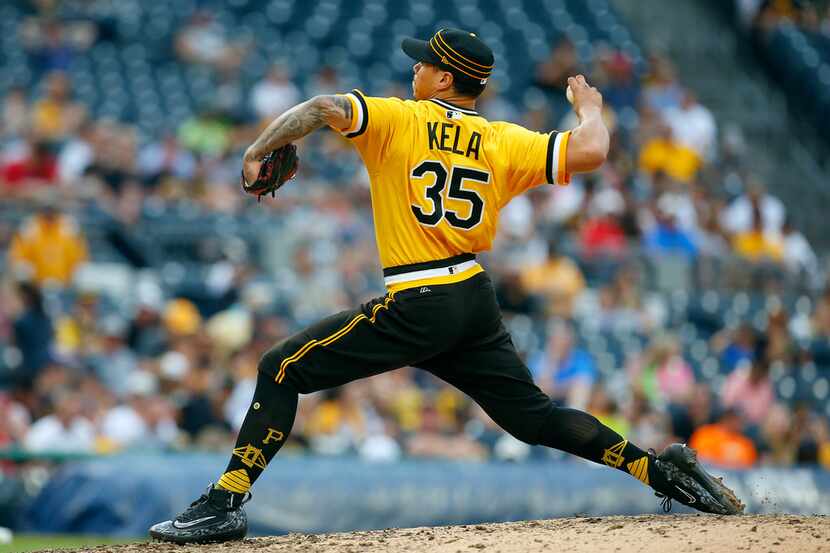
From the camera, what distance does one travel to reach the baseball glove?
5.29 m

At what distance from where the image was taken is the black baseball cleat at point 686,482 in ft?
18.6

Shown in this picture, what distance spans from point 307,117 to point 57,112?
8918 millimetres

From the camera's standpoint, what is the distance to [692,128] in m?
16.0

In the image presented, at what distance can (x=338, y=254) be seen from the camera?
11914 millimetres

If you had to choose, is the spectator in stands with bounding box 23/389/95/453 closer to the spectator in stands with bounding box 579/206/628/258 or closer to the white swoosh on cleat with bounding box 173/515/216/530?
the white swoosh on cleat with bounding box 173/515/216/530

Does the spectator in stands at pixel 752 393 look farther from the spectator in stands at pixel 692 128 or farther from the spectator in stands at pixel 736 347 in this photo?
Answer: the spectator in stands at pixel 692 128

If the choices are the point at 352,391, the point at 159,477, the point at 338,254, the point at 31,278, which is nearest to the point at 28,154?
the point at 31,278

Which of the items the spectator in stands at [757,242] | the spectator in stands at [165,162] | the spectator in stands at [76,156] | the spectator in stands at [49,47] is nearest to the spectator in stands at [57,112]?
the spectator in stands at [76,156]

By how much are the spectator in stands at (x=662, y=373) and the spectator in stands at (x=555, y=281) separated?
0.84 meters

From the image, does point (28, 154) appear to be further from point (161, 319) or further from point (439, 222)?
point (439, 222)

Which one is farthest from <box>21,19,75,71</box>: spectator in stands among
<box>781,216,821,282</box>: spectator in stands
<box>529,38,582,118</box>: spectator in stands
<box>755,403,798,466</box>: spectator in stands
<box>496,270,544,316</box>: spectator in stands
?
<box>755,403,798,466</box>: spectator in stands

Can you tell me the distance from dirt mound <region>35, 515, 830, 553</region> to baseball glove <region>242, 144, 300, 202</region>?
55.4 inches

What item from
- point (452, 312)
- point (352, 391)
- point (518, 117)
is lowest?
point (352, 391)

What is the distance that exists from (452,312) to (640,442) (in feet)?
17.7
